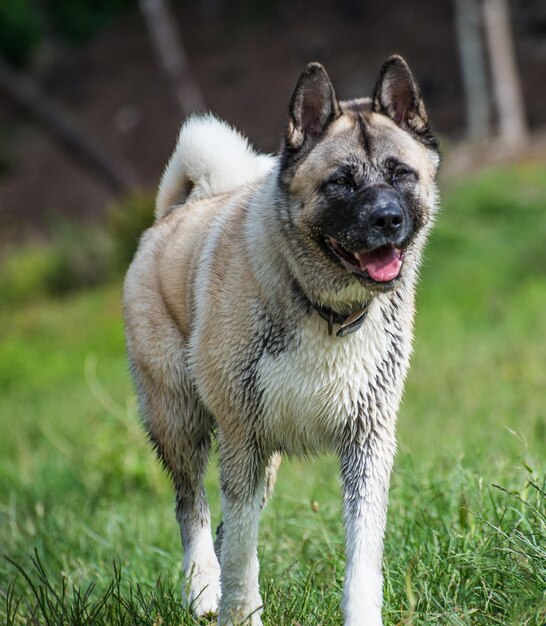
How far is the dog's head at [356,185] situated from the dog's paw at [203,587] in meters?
1.31

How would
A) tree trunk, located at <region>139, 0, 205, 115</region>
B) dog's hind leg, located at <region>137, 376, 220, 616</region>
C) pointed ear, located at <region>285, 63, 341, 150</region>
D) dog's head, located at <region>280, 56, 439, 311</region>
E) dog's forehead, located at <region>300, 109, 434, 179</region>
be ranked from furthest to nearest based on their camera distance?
tree trunk, located at <region>139, 0, 205, 115</region>
dog's hind leg, located at <region>137, 376, 220, 616</region>
pointed ear, located at <region>285, 63, 341, 150</region>
dog's forehead, located at <region>300, 109, 434, 179</region>
dog's head, located at <region>280, 56, 439, 311</region>

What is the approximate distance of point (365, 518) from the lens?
398 cm

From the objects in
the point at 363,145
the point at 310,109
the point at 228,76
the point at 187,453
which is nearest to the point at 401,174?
the point at 363,145

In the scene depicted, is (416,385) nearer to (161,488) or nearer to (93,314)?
(161,488)

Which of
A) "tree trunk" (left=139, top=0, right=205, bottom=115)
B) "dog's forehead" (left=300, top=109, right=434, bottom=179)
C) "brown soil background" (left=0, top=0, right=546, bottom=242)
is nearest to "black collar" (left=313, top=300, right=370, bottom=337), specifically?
"dog's forehead" (left=300, top=109, right=434, bottom=179)

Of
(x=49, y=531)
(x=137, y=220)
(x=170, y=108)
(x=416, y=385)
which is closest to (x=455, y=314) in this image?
(x=416, y=385)

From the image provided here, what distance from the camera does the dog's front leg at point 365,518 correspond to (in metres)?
3.69

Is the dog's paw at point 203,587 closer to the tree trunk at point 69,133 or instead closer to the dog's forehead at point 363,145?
the dog's forehead at point 363,145

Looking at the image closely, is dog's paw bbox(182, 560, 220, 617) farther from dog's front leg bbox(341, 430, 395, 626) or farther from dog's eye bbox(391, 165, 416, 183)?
dog's eye bbox(391, 165, 416, 183)

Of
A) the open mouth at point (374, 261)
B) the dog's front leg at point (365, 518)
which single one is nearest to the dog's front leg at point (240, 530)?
the dog's front leg at point (365, 518)

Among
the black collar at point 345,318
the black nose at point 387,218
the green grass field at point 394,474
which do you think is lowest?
the green grass field at point 394,474

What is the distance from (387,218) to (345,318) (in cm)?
49

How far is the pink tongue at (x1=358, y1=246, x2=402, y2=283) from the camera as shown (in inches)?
155

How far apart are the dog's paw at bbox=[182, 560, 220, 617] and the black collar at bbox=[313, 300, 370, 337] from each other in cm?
113
